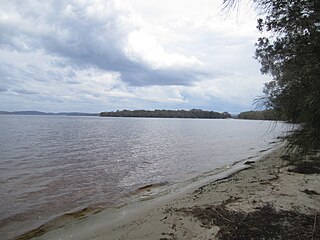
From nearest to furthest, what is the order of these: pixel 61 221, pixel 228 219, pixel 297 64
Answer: pixel 297 64 < pixel 228 219 < pixel 61 221

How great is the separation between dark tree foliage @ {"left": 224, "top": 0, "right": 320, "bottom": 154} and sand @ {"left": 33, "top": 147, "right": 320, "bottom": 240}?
1.92 m

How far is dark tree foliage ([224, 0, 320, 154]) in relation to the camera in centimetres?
516

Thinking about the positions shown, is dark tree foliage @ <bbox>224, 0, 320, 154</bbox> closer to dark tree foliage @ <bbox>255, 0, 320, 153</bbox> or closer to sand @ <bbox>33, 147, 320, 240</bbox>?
dark tree foliage @ <bbox>255, 0, 320, 153</bbox>

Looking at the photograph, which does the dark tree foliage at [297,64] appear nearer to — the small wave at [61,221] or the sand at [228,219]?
the sand at [228,219]

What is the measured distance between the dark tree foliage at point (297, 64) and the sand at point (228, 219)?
6.28ft

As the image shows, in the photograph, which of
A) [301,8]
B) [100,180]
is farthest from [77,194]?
[301,8]

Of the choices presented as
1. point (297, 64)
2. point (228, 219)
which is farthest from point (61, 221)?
point (297, 64)

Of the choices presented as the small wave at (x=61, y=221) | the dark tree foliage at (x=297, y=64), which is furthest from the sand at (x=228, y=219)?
the dark tree foliage at (x=297, y=64)

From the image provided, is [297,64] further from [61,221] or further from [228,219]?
[61,221]

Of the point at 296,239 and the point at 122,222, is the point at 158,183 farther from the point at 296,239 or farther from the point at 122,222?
the point at 296,239

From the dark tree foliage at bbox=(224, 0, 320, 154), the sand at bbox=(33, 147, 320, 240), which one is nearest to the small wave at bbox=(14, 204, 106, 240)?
the sand at bbox=(33, 147, 320, 240)

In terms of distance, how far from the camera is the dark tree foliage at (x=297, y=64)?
516cm

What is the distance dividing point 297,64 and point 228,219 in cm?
413

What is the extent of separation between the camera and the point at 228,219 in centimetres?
721
